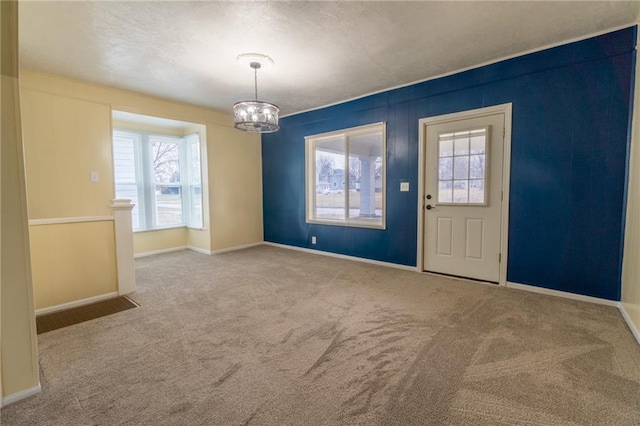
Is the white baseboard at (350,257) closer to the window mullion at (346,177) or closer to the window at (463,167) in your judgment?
the window mullion at (346,177)

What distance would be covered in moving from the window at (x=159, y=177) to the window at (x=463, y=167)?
173 inches

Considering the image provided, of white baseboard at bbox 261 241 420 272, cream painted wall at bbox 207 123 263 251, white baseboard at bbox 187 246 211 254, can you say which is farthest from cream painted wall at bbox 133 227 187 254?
white baseboard at bbox 261 241 420 272

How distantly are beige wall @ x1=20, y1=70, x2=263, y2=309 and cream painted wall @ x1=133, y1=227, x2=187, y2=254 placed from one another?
0.02 meters

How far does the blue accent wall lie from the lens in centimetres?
276

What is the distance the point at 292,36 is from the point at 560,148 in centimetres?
301

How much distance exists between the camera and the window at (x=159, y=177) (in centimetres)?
523

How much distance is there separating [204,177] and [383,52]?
386 cm

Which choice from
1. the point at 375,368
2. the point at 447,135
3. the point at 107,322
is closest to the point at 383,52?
the point at 447,135

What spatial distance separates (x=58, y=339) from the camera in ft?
7.63

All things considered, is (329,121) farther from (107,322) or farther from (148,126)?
(107,322)

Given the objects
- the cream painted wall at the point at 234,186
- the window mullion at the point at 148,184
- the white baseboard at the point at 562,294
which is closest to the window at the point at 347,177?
the cream painted wall at the point at 234,186

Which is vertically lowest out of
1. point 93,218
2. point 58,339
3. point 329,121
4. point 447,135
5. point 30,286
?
point 58,339

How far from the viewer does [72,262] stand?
3.03 m

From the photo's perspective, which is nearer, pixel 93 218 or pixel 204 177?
pixel 93 218
